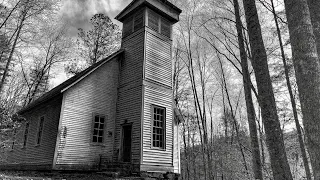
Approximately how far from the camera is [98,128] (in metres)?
12.2

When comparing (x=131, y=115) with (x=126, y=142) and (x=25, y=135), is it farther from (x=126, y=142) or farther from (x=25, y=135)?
(x=25, y=135)

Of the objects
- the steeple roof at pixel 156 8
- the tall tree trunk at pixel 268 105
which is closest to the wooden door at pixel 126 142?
the steeple roof at pixel 156 8

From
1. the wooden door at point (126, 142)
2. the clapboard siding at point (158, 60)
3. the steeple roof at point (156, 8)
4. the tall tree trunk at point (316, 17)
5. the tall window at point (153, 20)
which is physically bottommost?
the wooden door at point (126, 142)

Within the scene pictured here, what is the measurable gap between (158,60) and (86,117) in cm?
530

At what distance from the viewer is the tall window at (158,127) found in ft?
39.7

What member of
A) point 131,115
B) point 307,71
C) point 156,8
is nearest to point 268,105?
point 307,71

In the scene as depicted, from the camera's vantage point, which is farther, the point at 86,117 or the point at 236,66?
the point at 236,66

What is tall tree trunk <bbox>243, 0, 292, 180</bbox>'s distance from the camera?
434cm

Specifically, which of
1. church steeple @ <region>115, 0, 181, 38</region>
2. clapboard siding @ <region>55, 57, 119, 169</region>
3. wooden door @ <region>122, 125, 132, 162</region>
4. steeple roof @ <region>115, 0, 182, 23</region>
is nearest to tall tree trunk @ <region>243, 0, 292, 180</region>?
wooden door @ <region>122, 125, 132, 162</region>

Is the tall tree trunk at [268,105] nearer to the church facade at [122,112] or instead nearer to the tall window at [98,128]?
the church facade at [122,112]

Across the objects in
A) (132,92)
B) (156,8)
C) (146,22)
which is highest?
(156,8)

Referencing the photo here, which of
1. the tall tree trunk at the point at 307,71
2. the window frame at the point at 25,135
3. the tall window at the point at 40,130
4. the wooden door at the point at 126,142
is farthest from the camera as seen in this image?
the window frame at the point at 25,135

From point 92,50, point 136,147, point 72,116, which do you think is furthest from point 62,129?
point 92,50

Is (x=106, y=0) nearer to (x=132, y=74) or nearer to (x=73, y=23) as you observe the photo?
(x=132, y=74)
